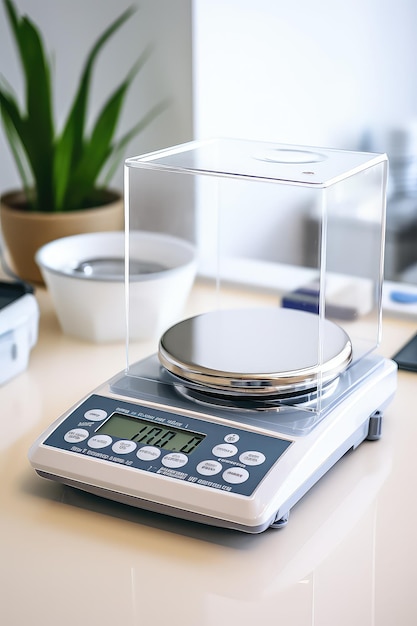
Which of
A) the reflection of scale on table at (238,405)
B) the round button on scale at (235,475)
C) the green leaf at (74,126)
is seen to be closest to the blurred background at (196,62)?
the green leaf at (74,126)

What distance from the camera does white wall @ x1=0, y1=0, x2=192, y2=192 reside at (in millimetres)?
1375

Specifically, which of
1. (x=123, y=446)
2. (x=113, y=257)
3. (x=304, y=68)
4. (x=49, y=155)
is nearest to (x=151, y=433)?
(x=123, y=446)

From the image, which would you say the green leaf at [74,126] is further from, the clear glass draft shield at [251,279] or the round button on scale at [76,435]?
the round button on scale at [76,435]

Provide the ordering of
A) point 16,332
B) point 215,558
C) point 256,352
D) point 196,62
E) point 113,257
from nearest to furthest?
point 215,558 < point 256,352 < point 16,332 < point 113,257 < point 196,62

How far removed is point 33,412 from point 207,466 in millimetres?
282

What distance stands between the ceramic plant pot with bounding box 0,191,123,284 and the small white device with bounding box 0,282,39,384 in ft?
0.71

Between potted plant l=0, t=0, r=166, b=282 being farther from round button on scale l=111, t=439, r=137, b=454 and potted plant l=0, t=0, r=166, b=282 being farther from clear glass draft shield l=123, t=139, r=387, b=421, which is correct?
round button on scale l=111, t=439, r=137, b=454

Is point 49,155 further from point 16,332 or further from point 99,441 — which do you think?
point 99,441

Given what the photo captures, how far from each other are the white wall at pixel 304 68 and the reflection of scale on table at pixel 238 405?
1.54 feet

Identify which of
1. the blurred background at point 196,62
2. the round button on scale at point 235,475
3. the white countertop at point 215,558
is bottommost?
the white countertop at point 215,558

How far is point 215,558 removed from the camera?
71 cm

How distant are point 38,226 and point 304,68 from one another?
3.05 ft

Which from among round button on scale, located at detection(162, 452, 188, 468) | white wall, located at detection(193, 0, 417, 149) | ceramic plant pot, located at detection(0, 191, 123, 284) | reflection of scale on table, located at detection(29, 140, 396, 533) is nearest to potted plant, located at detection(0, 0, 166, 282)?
ceramic plant pot, located at detection(0, 191, 123, 284)

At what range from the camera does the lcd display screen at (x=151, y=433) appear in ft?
2.49
